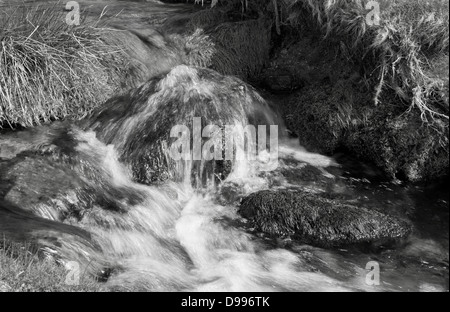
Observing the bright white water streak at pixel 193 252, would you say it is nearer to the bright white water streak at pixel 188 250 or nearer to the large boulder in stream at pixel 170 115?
the bright white water streak at pixel 188 250

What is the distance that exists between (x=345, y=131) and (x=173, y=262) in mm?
3499

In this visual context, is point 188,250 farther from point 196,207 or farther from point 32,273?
point 32,273

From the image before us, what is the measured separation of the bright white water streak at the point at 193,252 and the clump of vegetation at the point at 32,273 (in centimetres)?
47

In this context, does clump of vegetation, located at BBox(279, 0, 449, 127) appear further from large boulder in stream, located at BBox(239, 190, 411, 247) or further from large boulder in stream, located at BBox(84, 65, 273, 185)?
large boulder in stream, located at BBox(84, 65, 273, 185)

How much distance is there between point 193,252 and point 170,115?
251 cm

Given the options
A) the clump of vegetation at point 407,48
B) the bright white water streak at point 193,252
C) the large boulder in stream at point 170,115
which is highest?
the clump of vegetation at point 407,48

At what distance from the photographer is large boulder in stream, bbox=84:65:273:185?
8.27m

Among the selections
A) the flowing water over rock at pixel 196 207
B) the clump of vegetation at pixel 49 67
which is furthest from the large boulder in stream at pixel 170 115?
the clump of vegetation at pixel 49 67

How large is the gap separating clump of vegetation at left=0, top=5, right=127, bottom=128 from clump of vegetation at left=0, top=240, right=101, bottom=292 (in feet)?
10.7

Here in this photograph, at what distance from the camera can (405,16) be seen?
7.98m

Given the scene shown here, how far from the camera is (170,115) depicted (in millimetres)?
8648

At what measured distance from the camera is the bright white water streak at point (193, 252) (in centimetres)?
626
